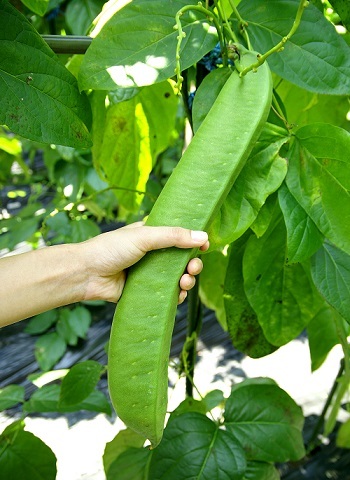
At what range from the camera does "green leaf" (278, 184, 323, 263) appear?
0.74m

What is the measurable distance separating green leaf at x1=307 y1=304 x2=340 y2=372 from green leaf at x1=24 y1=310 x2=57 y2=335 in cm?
138

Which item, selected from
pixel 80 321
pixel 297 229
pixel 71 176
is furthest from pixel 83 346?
pixel 297 229

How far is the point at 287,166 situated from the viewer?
0.74 metres

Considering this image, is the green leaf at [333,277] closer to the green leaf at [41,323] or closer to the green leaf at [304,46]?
the green leaf at [304,46]

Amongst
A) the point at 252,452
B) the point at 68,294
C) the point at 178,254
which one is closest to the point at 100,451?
the point at 252,452

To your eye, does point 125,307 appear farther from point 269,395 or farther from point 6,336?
point 6,336

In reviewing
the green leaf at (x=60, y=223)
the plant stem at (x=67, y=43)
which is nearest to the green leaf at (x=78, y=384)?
the plant stem at (x=67, y=43)

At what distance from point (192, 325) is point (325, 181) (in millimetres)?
474

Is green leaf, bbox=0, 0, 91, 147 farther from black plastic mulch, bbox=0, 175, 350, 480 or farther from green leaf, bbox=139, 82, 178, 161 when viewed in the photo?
black plastic mulch, bbox=0, 175, 350, 480

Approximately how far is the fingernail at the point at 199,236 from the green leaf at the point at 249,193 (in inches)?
1.9

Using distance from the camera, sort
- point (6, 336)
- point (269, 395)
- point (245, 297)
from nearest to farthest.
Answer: point (245, 297) → point (269, 395) → point (6, 336)

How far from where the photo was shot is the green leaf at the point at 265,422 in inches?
41.3

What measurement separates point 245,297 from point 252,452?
309 millimetres

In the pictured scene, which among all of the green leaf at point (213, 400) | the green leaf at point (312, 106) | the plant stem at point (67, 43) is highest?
the plant stem at point (67, 43)
